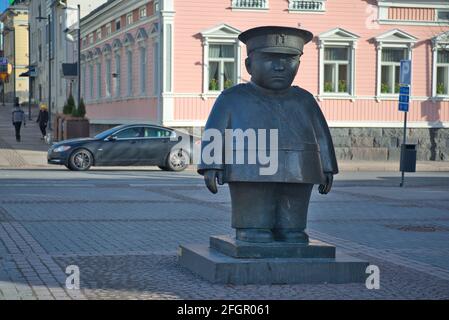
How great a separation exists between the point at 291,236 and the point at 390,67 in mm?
26443

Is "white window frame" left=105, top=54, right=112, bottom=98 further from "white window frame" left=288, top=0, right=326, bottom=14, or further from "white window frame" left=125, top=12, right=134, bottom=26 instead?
"white window frame" left=288, top=0, right=326, bottom=14

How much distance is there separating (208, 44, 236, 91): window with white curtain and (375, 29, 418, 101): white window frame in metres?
5.53

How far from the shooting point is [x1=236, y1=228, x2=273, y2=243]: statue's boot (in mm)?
8492

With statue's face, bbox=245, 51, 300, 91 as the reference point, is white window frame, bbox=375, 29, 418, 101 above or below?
above

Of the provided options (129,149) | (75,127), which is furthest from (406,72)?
(75,127)

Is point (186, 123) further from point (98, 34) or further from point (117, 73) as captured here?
point (98, 34)

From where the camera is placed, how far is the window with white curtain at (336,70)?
33.7 meters

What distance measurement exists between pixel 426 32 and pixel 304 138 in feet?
87.9

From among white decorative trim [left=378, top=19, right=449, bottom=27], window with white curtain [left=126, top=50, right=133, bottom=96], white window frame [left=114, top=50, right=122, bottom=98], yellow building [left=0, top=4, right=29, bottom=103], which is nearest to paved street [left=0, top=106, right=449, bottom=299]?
white decorative trim [left=378, top=19, right=449, bottom=27]

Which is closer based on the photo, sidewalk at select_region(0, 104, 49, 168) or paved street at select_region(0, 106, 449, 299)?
paved street at select_region(0, 106, 449, 299)

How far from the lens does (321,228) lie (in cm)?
1285

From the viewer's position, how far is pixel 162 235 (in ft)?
38.2

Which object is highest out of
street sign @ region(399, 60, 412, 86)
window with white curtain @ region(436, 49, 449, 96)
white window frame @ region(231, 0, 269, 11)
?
white window frame @ region(231, 0, 269, 11)

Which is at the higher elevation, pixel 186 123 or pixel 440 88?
pixel 440 88
